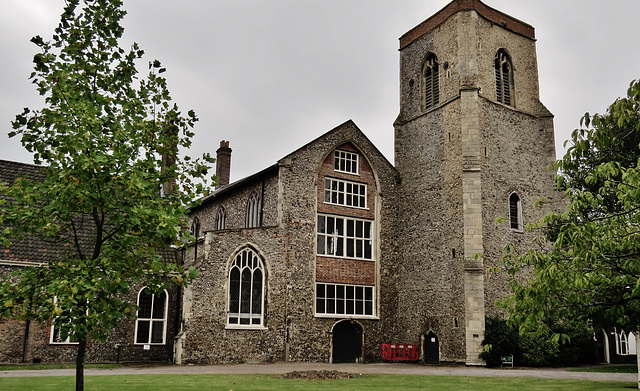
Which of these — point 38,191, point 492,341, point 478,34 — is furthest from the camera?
point 478,34

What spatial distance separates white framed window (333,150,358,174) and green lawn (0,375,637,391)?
13.9 m

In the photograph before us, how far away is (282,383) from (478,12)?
22937 millimetres

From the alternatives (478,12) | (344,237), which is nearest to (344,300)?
(344,237)

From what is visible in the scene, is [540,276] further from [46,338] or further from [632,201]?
[46,338]

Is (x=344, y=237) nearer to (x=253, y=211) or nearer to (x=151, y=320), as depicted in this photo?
(x=253, y=211)

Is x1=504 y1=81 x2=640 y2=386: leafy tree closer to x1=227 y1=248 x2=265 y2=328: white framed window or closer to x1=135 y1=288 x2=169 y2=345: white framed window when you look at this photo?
x1=227 y1=248 x2=265 y2=328: white framed window

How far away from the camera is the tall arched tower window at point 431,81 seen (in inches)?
1240

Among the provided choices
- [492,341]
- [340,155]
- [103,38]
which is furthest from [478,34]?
[103,38]

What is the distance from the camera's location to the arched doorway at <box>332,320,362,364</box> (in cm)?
2814

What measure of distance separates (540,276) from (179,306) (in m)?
21.3

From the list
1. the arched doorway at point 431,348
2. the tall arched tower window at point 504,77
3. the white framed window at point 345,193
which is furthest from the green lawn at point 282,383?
the tall arched tower window at point 504,77

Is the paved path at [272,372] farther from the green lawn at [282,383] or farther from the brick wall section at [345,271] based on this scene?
the brick wall section at [345,271]

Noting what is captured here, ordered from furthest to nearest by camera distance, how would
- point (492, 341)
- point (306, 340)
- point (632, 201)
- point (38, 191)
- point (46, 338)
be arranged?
1. point (306, 340)
2. point (492, 341)
3. point (46, 338)
4. point (38, 191)
5. point (632, 201)

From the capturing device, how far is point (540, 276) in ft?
24.0
